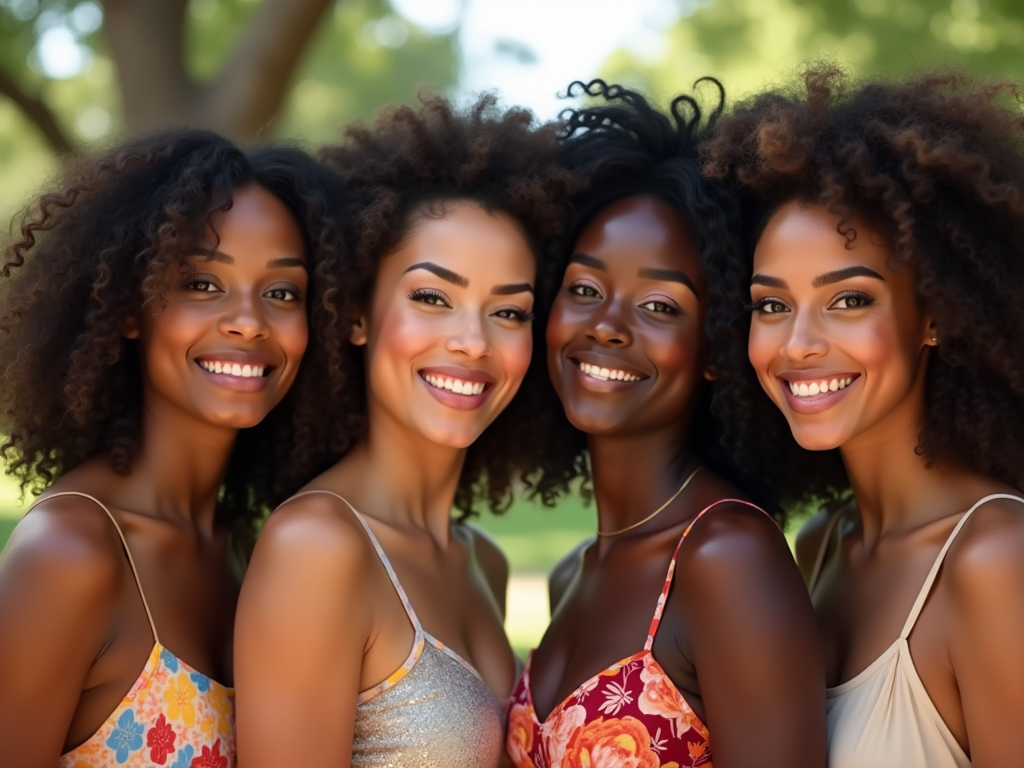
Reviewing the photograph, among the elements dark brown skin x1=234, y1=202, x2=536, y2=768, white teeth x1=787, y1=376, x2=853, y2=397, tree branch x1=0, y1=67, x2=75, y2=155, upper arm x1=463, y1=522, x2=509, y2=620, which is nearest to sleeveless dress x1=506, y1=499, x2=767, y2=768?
dark brown skin x1=234, y1=202, x2=536, y2=768

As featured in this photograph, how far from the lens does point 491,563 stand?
477 cm

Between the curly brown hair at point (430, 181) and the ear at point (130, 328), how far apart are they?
680 millimetres

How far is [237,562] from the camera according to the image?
4301 mm

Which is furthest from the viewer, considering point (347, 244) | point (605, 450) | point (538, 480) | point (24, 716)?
point (538, 480)

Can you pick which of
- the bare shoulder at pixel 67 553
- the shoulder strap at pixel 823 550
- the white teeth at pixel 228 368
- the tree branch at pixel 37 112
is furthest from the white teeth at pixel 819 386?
the tree branch at pixel 37 112

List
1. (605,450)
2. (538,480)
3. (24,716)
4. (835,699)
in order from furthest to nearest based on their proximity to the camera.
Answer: (538,480), (605,450), (835,699), (24,716)

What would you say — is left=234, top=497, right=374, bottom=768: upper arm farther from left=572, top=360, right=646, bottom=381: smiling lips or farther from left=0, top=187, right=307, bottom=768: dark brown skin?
left=572, top=360, right=646, bottom=381: smiling lips

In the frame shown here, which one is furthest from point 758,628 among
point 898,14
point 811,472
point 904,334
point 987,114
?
point 898,14

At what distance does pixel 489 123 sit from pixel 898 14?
23.6 feet

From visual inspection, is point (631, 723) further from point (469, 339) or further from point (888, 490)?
point (469, 339)

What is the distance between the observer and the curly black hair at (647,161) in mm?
4230

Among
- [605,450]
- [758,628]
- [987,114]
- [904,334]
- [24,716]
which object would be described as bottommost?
[24,716]

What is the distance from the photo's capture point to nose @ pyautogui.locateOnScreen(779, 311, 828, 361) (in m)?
3.63

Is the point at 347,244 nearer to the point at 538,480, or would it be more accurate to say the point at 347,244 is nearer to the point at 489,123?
the point at 489,123
